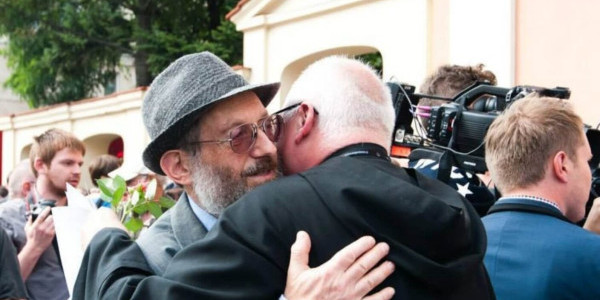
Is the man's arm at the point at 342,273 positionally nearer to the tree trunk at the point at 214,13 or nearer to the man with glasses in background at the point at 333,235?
the man with glasses in background at the point at 333,235

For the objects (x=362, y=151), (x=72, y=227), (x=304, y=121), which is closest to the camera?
(x=362, y=151)

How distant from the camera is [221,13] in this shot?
2219cm

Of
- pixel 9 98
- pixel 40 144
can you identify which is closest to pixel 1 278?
pixel 40 144

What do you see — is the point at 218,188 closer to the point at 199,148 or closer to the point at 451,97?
the point at 199,148

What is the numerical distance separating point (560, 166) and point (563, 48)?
5.99 metres

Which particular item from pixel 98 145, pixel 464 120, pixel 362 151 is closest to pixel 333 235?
pixel 362 151

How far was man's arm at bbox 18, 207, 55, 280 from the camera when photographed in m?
4.75

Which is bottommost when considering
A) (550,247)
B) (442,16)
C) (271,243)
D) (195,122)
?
(550,247)

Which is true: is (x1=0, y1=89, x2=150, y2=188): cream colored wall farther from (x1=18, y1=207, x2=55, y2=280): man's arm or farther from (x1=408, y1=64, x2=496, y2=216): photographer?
(x1=408, y1=64, x2=496, y2=216): photographer

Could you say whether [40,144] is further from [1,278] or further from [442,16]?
[442,16]

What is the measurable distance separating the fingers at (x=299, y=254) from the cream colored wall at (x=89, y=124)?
1223cm

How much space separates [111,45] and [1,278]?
18.3 m

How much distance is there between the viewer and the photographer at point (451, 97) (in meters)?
3.50

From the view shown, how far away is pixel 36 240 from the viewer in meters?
4.76
